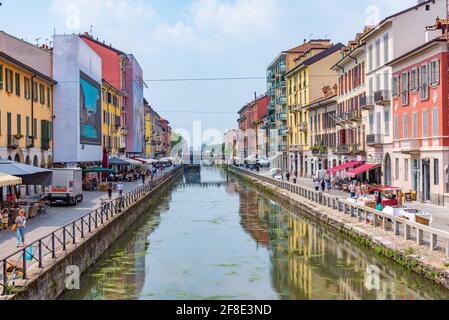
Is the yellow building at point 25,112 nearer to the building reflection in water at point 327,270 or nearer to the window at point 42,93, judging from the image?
the window at point 42,93

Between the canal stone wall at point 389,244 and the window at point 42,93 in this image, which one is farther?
the window at point 42,93

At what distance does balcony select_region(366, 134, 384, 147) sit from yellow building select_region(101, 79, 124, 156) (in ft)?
101

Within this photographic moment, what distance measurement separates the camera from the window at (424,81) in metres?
34.4

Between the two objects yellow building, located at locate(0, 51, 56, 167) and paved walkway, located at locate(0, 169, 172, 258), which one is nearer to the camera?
paved walkway, located at locate(0, 169, 172, 258)

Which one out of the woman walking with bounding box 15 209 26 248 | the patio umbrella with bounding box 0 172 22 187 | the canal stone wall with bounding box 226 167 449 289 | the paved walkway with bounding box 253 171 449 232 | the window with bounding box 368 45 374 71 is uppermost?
the window with bounding box 368 45 374 71

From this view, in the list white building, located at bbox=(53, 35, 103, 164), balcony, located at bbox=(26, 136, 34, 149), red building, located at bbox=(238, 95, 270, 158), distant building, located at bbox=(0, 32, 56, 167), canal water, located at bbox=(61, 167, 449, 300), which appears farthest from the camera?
red building, located at bbox=(238, 95, 270, 158)

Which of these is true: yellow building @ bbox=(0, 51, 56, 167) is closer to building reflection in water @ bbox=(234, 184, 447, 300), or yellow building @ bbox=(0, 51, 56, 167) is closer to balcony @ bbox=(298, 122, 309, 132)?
building reflection in water @ bbox=(234, 184, 447, 300)

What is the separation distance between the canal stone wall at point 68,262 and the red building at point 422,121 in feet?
58.0

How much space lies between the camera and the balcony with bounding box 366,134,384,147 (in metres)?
43.5

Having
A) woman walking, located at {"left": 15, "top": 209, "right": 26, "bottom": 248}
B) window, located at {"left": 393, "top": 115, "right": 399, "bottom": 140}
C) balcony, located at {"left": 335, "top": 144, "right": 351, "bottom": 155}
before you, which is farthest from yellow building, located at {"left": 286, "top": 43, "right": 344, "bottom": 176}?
woman walking, located at {"left": 15, "top": 209, "right": 26, "bottom": 248}

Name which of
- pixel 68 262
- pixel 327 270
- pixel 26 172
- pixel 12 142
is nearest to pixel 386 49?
pixel 327 270

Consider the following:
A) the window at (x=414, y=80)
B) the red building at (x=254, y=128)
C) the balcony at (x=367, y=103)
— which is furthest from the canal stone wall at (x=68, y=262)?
the red building at (x=254, y=128)

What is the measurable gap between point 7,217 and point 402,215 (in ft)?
55.5

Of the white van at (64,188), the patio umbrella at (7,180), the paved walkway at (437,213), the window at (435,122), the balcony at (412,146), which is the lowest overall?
the paved walkway at (437,213)
